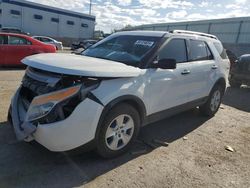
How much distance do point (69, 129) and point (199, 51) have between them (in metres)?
3.43

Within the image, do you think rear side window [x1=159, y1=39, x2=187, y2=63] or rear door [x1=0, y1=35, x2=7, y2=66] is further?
rear door [x1=0, y1=35, x2=7, y2=66]

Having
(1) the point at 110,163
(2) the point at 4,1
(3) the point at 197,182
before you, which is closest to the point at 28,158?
(1) the point at 110,163

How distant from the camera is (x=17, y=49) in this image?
10750mm

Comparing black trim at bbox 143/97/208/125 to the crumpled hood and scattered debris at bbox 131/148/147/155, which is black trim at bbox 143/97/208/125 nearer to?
scattered debris at bbox 131/148/147/155

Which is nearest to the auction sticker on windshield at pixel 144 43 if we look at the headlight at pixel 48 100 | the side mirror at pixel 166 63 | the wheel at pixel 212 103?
the side mirror at pixel 166 63

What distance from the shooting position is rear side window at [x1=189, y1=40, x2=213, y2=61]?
506cm

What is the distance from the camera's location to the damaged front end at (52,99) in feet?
9.95

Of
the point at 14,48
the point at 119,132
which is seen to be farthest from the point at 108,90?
the point at 14,48

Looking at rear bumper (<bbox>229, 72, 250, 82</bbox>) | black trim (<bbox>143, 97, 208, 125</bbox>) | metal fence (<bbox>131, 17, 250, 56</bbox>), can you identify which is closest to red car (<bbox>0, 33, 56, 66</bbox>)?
black trim (<bbox>143, 97, 208, 125</bbox>)

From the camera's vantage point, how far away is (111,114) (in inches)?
135

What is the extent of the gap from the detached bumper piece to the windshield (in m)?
1.54

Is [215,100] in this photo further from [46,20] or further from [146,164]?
[46,20]

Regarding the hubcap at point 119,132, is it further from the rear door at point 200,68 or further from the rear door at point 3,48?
the rear door at point 3,48

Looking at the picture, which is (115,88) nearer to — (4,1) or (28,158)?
(28,158)
